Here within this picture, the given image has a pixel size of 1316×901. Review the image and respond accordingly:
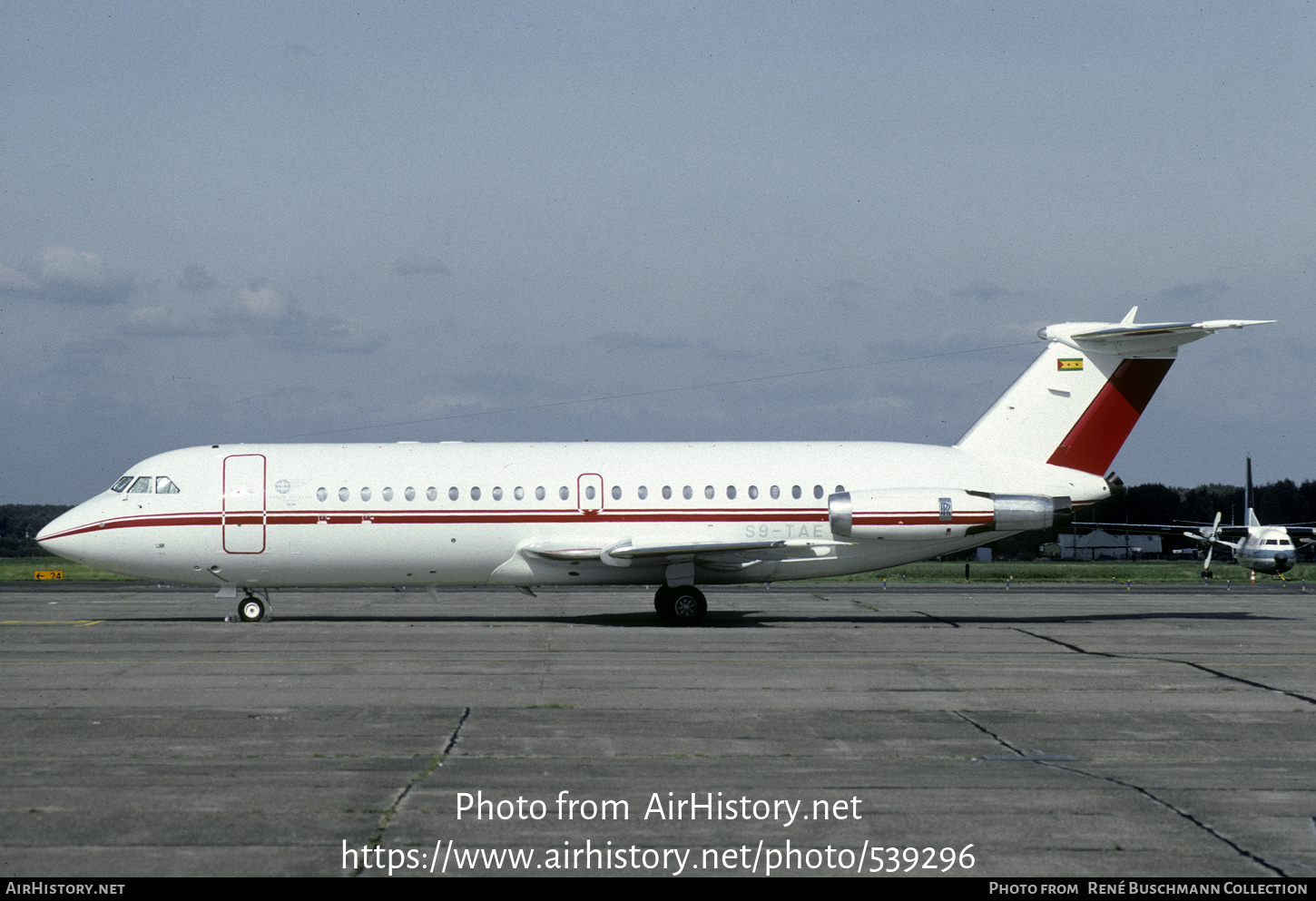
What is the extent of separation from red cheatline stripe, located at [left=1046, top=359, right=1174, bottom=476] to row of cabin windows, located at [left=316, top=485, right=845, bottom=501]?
5.87 m

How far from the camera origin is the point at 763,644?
73.3 ft

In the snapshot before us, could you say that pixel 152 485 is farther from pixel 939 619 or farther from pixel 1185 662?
pixel 1185 662

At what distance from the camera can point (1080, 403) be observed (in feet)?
90.8

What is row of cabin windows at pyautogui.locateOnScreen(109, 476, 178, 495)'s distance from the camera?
26.6 meters

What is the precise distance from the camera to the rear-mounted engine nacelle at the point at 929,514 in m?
26.4

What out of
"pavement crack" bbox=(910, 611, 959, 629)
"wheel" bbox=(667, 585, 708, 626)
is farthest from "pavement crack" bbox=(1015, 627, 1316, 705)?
"wheel" bbox=(667, 585, 708, 626)

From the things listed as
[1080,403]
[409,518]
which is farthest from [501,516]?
[1080,403]

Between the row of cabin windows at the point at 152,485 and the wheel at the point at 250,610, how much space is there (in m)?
2.85

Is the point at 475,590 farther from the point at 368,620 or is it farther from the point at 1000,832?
the point at 1000,832

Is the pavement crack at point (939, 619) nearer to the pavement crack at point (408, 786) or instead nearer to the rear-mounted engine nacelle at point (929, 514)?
the rear-mounted engine nacelle at point (929, 514)

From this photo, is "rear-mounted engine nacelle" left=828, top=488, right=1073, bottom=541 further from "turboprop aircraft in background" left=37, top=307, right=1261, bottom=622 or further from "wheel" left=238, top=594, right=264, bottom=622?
"wheel" left=238, top=594, right=264, bottom=622

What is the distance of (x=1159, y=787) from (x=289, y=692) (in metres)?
10.6

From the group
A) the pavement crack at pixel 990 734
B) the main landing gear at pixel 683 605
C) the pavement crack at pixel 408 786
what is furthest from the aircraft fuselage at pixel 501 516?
the pavement crack at pixel 408 786

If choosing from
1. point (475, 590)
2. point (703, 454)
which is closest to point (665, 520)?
point (703, 454)
